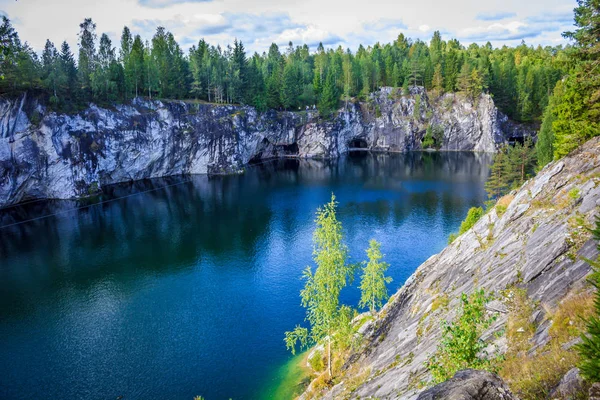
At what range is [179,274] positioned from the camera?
4678 centimetres

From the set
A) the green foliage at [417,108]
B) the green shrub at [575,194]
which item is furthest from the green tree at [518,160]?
the green foliage at [417,108]

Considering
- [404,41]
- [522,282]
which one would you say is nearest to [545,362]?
[522,282]

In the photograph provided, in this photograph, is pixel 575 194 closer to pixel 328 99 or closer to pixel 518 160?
pixel 518 160

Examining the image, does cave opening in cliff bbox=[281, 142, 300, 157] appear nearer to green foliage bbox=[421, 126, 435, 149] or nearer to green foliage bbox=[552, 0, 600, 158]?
green foliage bbox=[421, 126, 435, 149]

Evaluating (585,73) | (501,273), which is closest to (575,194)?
(501,273)

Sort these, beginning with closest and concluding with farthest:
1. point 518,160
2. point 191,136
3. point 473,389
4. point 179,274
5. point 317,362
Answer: point 473,389
point 317,362
point 179,274
point 518,160
point 191,136

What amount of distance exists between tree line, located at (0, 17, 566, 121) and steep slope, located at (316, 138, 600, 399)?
71.4m

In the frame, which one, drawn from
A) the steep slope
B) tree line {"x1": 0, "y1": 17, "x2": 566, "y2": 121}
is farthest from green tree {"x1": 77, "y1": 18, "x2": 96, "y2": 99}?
the steep slope

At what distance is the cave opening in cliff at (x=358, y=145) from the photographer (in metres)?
135

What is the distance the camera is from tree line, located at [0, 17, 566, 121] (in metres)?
80.4

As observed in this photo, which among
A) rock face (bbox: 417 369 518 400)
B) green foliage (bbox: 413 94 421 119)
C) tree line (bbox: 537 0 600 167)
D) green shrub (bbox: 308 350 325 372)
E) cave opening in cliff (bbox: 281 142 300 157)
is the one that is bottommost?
green shrub (bbox: 308 350 325 372)

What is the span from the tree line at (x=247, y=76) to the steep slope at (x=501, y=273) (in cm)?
7141

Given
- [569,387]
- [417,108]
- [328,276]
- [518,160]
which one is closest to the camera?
[569,387]

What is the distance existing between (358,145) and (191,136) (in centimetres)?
5973
